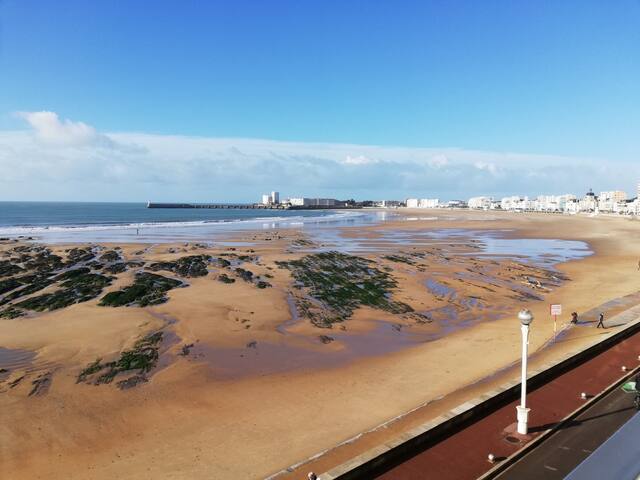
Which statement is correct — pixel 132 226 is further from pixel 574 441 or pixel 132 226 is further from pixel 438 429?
pixel 574 441

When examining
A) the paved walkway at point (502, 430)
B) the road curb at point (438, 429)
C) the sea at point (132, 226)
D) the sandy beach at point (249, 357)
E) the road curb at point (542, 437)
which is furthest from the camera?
the sea at point (132, 226)

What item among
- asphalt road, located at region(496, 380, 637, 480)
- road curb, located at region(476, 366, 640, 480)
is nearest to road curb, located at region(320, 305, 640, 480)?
road curb, located at region(476, 366, 640, 480)

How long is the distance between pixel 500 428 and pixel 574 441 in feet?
3.83

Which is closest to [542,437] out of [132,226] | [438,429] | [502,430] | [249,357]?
[502,430]

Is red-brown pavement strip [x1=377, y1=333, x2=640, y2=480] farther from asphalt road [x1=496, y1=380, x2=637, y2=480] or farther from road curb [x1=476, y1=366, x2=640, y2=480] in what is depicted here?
asphalt road [x1=496, y1=380, x2=637, y2=480]

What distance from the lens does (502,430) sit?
7.42 m

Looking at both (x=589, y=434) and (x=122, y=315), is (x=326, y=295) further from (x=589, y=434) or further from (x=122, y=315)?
(x=589, y=434)

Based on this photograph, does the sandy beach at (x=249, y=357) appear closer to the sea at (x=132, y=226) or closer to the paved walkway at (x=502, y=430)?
the paved walkway at (x=502, y=430)

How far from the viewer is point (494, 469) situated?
6293mm

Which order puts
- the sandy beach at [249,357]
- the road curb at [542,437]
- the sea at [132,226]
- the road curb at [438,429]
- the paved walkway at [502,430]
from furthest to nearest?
the sea at [132,226] < the sandy beach at [249,357] < the paved walkway at [502,430] < the road curb at [542,437] < the road curb at [438,429]

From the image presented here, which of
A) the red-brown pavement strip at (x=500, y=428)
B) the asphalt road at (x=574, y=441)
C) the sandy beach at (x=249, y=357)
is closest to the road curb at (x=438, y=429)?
the red-brown pavement strip at (x=500, y=428)

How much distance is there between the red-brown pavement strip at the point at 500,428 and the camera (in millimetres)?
6410

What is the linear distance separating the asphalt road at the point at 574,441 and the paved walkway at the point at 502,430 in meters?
0.23

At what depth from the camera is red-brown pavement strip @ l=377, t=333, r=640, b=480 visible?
6.41 metres
